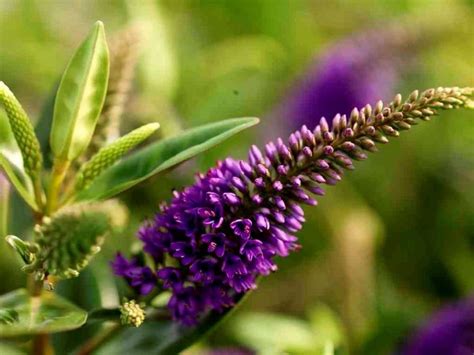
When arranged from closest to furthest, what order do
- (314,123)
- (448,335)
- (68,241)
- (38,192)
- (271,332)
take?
(68,241) → (38,192) → (448,335) → (271,332) → (314,123)

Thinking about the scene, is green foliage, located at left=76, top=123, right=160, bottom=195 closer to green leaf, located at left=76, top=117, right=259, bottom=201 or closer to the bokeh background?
green leaf, located at left=76, top=117, right=259, bottom=201

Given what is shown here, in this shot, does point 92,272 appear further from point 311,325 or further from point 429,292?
point 429,292

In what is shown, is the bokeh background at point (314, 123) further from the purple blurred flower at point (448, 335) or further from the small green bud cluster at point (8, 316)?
the small green bud cluster at point (8, 316)

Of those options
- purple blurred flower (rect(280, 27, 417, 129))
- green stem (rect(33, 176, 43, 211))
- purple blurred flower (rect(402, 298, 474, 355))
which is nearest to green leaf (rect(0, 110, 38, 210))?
green stem (rect(33, 176, 43, 211))

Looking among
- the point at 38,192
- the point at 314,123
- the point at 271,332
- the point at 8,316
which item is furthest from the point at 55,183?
the point at 314,123

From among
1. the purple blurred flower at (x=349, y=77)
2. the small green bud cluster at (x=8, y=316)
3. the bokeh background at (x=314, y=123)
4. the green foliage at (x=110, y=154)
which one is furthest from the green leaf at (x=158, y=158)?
the purple blurred flower at (x=349, y=77)

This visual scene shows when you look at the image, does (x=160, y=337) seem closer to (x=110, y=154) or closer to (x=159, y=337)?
(x=159, y=337)
